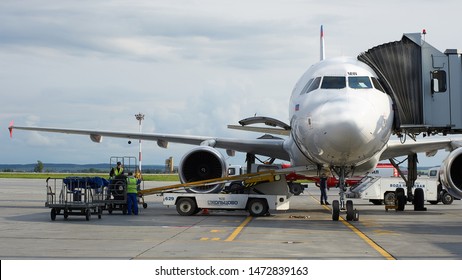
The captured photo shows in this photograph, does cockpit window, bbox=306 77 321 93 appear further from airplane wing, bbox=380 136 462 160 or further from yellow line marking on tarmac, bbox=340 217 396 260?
airplane wing, bbox=380 136 462 160

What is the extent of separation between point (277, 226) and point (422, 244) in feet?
16.5

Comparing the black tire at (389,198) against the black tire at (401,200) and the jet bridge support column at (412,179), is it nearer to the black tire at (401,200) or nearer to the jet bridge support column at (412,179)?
the jet bridge support column at (412,179)

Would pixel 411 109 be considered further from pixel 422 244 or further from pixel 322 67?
pixel 422 244

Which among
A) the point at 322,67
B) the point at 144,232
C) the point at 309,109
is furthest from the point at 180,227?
the point at 322,67

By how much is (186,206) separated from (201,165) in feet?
7.03

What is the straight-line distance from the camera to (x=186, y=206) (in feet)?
73.9

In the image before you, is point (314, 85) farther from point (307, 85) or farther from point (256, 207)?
point (256, 207)

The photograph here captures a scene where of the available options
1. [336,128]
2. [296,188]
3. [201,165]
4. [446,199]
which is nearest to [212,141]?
[201,165]

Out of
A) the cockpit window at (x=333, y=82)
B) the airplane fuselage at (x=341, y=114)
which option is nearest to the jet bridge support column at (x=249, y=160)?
the airplane fuselage at (x=341, y=114)

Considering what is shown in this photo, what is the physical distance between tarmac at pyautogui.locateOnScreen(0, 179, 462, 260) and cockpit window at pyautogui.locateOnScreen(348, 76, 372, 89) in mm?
3588

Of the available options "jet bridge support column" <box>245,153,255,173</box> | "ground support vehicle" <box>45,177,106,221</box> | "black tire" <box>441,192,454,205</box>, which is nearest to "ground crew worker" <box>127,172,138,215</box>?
"ground support vehicle" <box>45,177,106,221</box>

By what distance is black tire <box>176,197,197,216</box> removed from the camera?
22.4m

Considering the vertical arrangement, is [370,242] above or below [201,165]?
below

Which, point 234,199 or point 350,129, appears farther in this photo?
point 234,199
